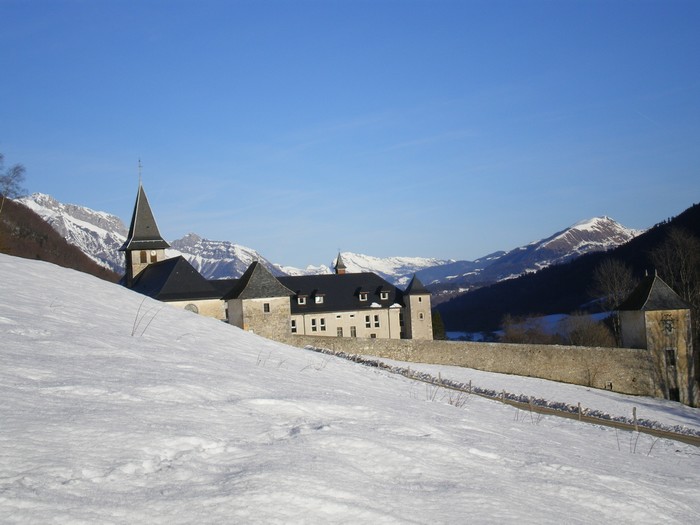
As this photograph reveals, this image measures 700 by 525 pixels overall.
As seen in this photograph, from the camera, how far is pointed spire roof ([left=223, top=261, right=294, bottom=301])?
37000 millimetres

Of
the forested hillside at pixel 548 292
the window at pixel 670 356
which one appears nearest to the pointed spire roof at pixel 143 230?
the window at pixel 670 356

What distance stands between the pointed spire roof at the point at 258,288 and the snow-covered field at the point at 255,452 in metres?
27.6

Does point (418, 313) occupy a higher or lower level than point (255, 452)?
higher

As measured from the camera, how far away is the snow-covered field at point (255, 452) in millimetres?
3971

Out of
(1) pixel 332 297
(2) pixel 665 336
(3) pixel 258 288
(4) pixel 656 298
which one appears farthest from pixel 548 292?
(3) pixel 258 288

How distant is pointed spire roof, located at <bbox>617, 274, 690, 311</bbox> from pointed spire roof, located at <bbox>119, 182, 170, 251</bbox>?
36.4m

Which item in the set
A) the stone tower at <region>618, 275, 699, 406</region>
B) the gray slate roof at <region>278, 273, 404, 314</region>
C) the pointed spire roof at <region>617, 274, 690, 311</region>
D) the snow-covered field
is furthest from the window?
the snow-covered field

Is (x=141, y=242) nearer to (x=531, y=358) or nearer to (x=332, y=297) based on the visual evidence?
(x=332, y=297)

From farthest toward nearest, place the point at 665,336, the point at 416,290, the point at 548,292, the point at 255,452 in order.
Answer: the point at 548,292
the point at 416,290
the point at 665,336
the point at 255,452

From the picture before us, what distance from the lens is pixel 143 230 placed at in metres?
56.5

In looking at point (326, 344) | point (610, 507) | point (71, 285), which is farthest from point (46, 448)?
point (326, 344)

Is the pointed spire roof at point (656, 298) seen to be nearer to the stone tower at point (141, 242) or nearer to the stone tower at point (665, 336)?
the stone tower at point (665, 336)

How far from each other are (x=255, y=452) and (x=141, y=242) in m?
53.4

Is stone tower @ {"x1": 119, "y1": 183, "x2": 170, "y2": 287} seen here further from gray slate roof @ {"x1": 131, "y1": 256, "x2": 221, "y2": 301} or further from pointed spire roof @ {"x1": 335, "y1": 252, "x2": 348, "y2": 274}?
pointed spire roof @ {"x1": 335, "y1": 252, "x2": 348, "y2": 274}
